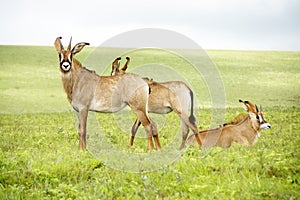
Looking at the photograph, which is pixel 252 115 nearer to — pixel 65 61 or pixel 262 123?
pixel 262 123

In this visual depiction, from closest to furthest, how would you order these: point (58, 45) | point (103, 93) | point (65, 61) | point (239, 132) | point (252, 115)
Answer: point (65, 61), point (58, 45), point (103, 93), point (239, 132), point (252, 115)

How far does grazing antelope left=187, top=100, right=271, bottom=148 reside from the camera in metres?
13.6

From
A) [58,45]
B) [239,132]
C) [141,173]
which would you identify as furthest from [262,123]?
[58,45]

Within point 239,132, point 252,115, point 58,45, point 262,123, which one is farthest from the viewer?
point 252,115

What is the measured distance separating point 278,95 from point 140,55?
25.4 meters

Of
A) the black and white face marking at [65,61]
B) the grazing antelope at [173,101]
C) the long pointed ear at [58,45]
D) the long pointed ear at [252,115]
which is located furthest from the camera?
the long pointed ear at [252,115]

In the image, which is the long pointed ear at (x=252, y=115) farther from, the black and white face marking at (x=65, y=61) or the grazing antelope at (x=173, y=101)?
A: the black and white face marking at (x=65, y=61)

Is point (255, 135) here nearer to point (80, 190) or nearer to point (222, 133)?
point (222, 133)

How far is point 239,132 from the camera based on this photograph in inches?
551

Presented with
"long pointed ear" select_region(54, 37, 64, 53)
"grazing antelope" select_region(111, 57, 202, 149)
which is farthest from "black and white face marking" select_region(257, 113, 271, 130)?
"long pointed ear" select_region(54, 37, 64, 53)

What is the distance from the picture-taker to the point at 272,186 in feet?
28.0

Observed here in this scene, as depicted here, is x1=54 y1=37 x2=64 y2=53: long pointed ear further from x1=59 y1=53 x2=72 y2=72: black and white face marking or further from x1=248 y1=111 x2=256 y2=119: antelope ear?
x1=248 y1=111 x2=256 y2=119: antelope ear

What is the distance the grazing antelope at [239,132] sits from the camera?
13.6m

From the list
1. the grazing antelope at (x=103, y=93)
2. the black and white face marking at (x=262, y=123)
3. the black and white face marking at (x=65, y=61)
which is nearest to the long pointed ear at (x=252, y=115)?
the black and white face marking at (x=262, y=123)
